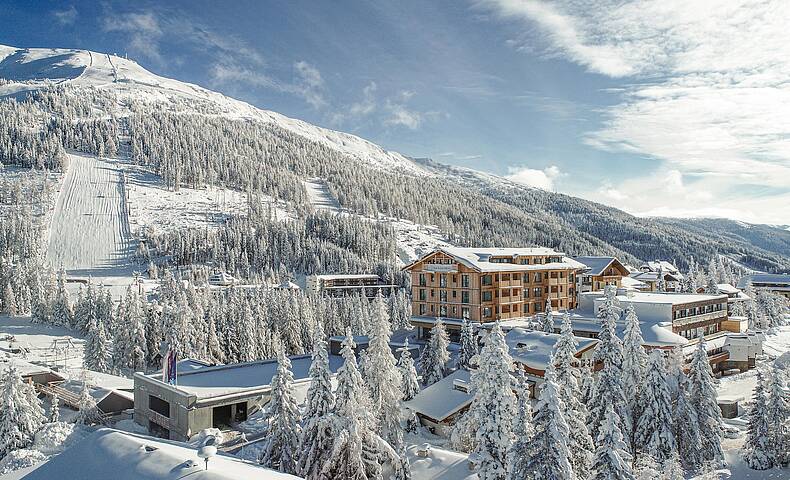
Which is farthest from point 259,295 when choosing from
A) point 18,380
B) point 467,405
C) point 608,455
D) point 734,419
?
point 608,455

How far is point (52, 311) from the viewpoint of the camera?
339 feet

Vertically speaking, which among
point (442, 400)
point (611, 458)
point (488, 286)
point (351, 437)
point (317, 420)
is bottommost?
point (442, 400)

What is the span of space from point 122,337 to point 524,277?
2360 inches

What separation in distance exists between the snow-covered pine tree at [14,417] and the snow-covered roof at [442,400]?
28.1 metres

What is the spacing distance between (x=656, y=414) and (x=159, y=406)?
3606 centimetres

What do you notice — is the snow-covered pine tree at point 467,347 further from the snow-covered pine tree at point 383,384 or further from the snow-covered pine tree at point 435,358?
the snow-covered pine tree at point 383,384

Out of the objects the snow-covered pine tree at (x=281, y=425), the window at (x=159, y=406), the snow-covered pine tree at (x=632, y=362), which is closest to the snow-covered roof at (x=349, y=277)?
the window at (x=159, y=406)

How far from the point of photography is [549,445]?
67.2 ft

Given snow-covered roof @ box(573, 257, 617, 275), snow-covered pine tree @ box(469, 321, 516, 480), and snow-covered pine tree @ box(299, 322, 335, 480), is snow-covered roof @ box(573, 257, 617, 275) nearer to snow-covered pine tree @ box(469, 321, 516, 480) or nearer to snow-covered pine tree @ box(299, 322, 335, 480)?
snow-covered pine tree @ box(469, 321, 516, 480)

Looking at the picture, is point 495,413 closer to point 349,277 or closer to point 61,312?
point 61,312

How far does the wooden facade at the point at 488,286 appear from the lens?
64.9m

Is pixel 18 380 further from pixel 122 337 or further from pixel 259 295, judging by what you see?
pixel 259 295

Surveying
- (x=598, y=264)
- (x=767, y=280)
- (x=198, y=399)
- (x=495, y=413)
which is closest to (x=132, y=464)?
(x=495, y=413)

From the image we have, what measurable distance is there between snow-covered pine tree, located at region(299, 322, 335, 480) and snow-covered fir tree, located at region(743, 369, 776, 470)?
93.7ft
